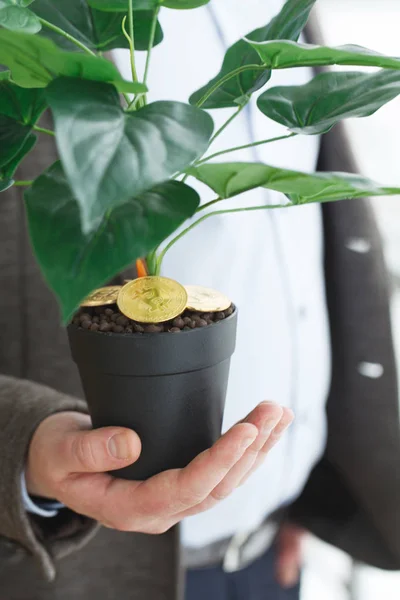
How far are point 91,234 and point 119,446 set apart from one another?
21 cm

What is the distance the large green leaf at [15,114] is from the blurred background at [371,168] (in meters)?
1.20

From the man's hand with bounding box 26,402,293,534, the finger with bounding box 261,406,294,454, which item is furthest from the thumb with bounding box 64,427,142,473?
the finger with bounding box 261,406,294,454

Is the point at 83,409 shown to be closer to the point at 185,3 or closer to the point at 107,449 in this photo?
the point at 107,449

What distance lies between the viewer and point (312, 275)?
96 cm

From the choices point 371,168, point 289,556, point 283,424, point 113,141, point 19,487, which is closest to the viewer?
point 113,141

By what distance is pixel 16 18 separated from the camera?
1.20ft

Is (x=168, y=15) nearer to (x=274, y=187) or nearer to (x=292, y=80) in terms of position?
(x=292, y=80)

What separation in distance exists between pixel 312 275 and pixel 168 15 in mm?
417

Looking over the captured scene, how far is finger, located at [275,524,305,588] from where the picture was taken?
3.57 ft

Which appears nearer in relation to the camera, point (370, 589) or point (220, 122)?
point (220, 122)

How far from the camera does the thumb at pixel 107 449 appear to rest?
0.48 metres

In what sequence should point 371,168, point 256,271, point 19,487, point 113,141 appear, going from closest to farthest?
1. point 113,141
2. point 19,487
3. point 256,271
4. point 371,168

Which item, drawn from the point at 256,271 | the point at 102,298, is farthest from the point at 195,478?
the point at 256,271

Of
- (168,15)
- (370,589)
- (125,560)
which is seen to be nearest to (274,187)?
(168,15)
